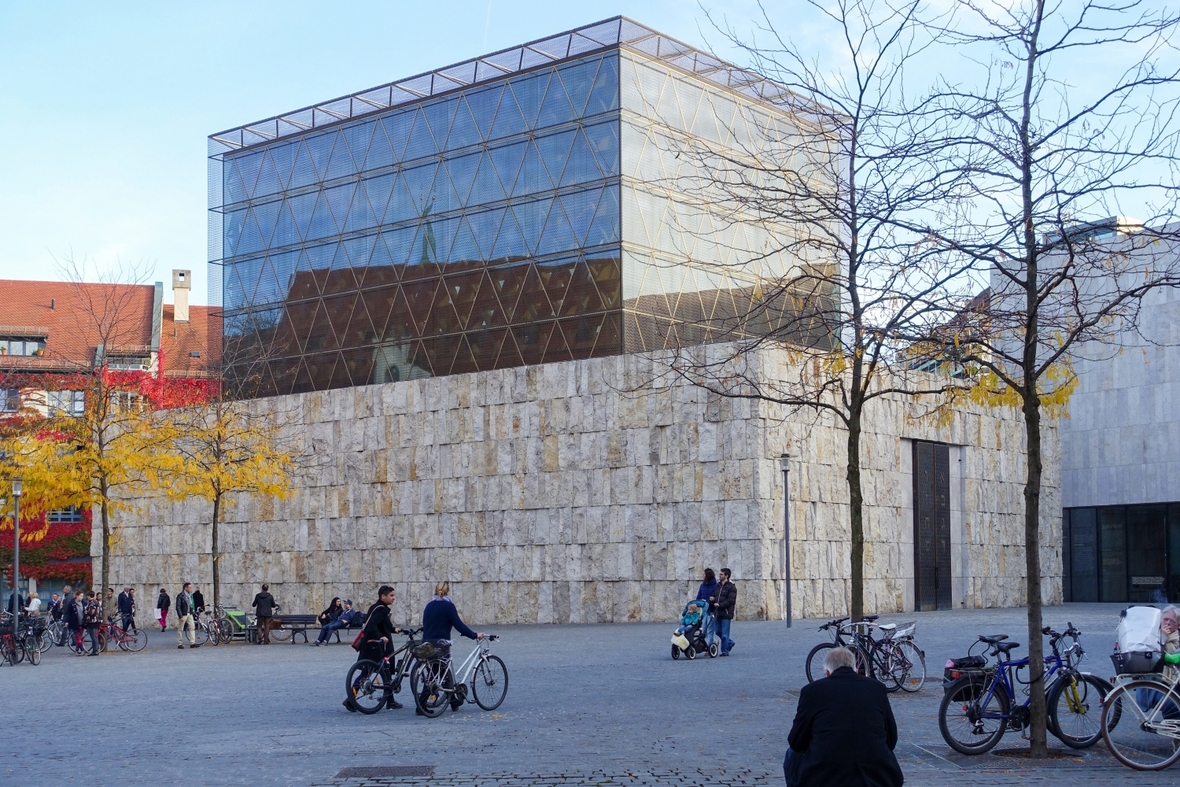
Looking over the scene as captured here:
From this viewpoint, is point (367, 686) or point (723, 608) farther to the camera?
point (723, 608)

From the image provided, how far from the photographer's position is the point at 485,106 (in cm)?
4516

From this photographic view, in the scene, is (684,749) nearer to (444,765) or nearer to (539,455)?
(444,765)

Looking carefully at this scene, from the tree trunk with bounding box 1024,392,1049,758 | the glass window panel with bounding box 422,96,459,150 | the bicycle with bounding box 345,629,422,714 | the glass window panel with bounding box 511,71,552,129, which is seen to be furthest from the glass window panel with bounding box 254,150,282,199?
the tree trunk with bounding box 1024,392,1049,758

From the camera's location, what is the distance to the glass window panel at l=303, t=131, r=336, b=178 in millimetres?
50062

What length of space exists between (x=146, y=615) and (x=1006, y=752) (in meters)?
47.0

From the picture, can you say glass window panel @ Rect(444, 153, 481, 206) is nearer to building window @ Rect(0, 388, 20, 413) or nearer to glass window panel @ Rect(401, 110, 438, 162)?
glass window panel @ Rect(401, 110, 438, 162)

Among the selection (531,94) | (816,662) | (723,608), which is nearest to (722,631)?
(723,608)

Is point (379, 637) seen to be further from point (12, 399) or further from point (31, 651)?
point (12, 399)

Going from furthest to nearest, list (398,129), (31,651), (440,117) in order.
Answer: (398,129) → (440,117) → (31,651)

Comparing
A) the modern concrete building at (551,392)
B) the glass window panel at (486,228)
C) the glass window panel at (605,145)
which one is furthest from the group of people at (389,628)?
the glass window panel at (486,228)

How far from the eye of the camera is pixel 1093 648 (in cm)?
2414

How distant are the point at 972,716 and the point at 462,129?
120 ft

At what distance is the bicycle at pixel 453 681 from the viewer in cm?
1580

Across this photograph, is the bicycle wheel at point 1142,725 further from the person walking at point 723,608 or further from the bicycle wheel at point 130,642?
the bicycle wheel at point 130,642
